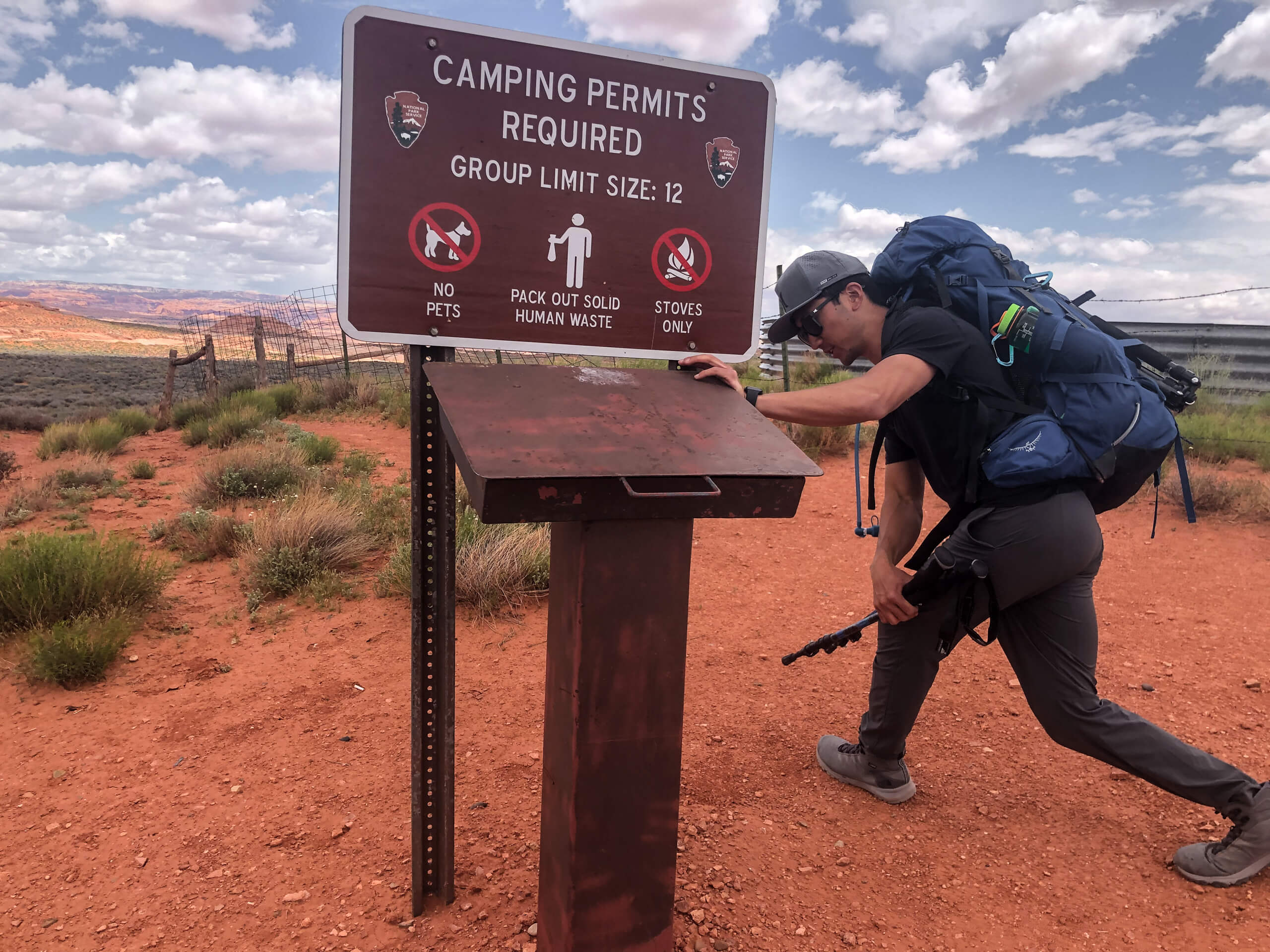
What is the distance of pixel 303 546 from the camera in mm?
5035

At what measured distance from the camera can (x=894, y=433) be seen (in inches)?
100

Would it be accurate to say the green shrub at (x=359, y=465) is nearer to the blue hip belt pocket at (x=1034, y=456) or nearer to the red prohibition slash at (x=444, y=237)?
the red prohibition slash at (x=444, y=237)

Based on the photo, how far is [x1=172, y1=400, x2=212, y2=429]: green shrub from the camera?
12.6 meters

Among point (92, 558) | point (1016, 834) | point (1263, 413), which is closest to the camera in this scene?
point (1016, 834)

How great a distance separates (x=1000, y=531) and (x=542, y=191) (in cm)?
150

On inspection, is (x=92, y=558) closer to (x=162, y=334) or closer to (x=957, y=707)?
(x=957, y=707)

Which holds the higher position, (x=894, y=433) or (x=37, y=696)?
(x=894, y=433)

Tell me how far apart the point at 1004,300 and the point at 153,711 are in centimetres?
374

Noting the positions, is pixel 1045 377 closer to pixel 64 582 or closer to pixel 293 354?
pixel 64 582

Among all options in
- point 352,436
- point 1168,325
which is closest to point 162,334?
point 352,436

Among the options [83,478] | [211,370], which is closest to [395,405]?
[211,370]

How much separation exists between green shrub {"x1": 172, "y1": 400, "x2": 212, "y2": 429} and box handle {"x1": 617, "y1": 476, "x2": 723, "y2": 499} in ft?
42.3

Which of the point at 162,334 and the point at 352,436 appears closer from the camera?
the point at 352,436

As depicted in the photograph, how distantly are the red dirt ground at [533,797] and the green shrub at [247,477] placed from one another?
7.84 feet
